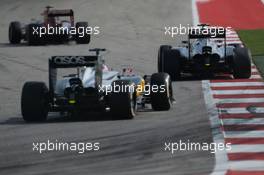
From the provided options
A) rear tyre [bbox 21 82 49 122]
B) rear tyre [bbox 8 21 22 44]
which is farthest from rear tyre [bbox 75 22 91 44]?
rear tyre [bbox 21 82 49 122]

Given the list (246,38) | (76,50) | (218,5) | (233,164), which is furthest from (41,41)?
(233,164)

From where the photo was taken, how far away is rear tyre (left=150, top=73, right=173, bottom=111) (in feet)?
64.7

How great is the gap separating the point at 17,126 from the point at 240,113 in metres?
4.94

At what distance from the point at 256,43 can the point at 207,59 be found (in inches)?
388

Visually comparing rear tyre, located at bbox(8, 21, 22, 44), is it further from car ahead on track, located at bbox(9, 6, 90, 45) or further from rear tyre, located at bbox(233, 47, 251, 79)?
rear tyre, located at bbox(233, 47, 251, 79)

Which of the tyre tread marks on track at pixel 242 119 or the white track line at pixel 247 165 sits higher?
the tyre tread marks on track at pixel 242 119

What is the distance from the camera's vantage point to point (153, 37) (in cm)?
3919

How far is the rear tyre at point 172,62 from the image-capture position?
84.1ft

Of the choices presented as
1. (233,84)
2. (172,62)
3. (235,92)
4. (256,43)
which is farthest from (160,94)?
(256,43)

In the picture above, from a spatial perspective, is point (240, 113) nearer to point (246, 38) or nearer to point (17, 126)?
point (17, 126)

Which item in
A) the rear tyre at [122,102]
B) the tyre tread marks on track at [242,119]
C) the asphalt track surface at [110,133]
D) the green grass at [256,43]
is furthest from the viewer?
the green grass at [256,43]

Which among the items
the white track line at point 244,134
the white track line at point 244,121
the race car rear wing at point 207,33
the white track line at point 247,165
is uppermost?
the race car rear wing at point 207,33

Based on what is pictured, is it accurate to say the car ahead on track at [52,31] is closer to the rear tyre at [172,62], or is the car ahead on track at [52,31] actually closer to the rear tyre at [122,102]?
the rear tyre at [172,62]

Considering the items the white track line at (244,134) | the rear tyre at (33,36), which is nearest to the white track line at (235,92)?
the white track line at (244,134)
